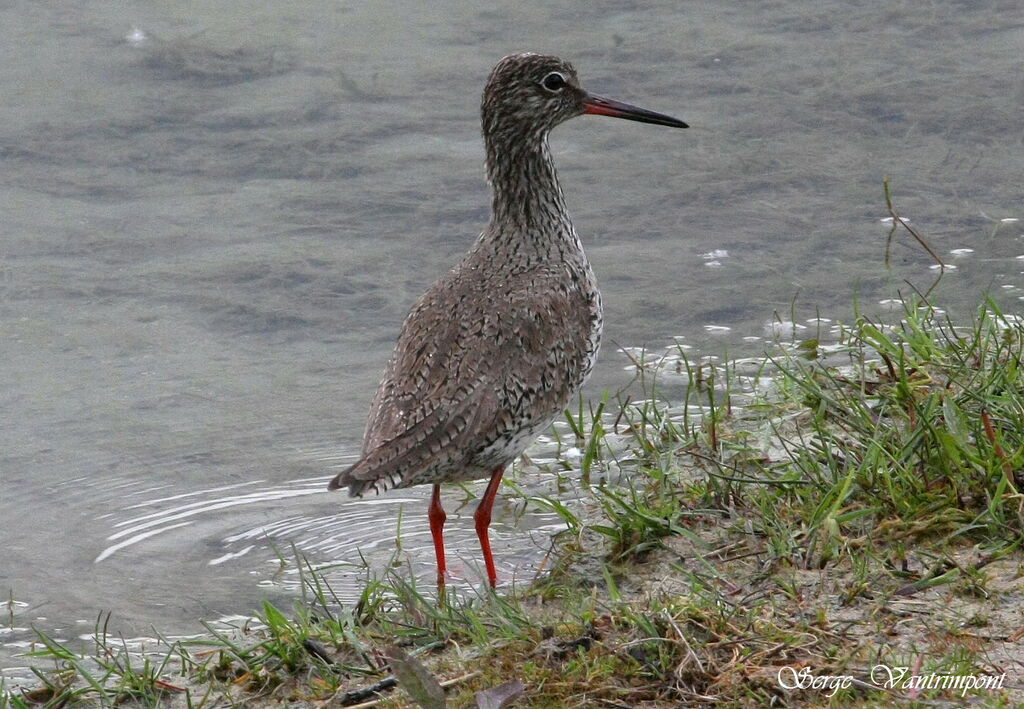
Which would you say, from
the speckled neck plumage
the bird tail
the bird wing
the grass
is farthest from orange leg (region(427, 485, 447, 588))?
the speckled neck plumage

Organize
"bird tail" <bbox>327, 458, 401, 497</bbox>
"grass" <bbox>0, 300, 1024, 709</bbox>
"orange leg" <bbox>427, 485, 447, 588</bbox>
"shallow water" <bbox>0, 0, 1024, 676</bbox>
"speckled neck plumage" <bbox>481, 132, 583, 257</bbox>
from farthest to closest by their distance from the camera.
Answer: "shallow water" <bbox>0, 0, 1024, 676</bbox> < "speckled neck plumage" <bbox>481, 132, 583, 257</bbox> < "orange leg" <bbox>427, 485, 447, 588</bbox> < "bird tail" <bbox>327, 458, 401, 497</bbox> < "grass" <bbox>0, 300, 1024, 709</bbox>

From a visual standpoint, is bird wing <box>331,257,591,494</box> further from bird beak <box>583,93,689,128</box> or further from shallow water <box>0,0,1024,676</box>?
bird beak <box>583,93,689,128</box>

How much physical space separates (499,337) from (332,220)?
346 cm

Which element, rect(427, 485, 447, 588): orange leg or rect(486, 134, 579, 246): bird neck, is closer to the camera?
rect(427, 485, 447, 588): orange leg

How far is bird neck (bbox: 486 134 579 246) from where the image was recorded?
18.8 ft

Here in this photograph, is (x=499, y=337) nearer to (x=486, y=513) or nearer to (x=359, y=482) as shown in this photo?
(x=486, y=513)

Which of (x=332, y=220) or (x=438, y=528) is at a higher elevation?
(x=332, y=220)

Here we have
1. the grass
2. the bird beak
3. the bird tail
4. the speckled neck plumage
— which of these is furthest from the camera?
the bird beak

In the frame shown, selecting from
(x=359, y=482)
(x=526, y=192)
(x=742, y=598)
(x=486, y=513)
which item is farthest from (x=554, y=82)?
(x=742, y=598)

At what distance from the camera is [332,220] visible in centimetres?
841

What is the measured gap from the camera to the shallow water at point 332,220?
19.3 feet

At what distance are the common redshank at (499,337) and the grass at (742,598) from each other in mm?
348

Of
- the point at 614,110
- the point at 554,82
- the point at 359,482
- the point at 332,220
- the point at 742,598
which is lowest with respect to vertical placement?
the point at 742,598

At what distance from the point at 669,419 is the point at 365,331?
211 centimetres
